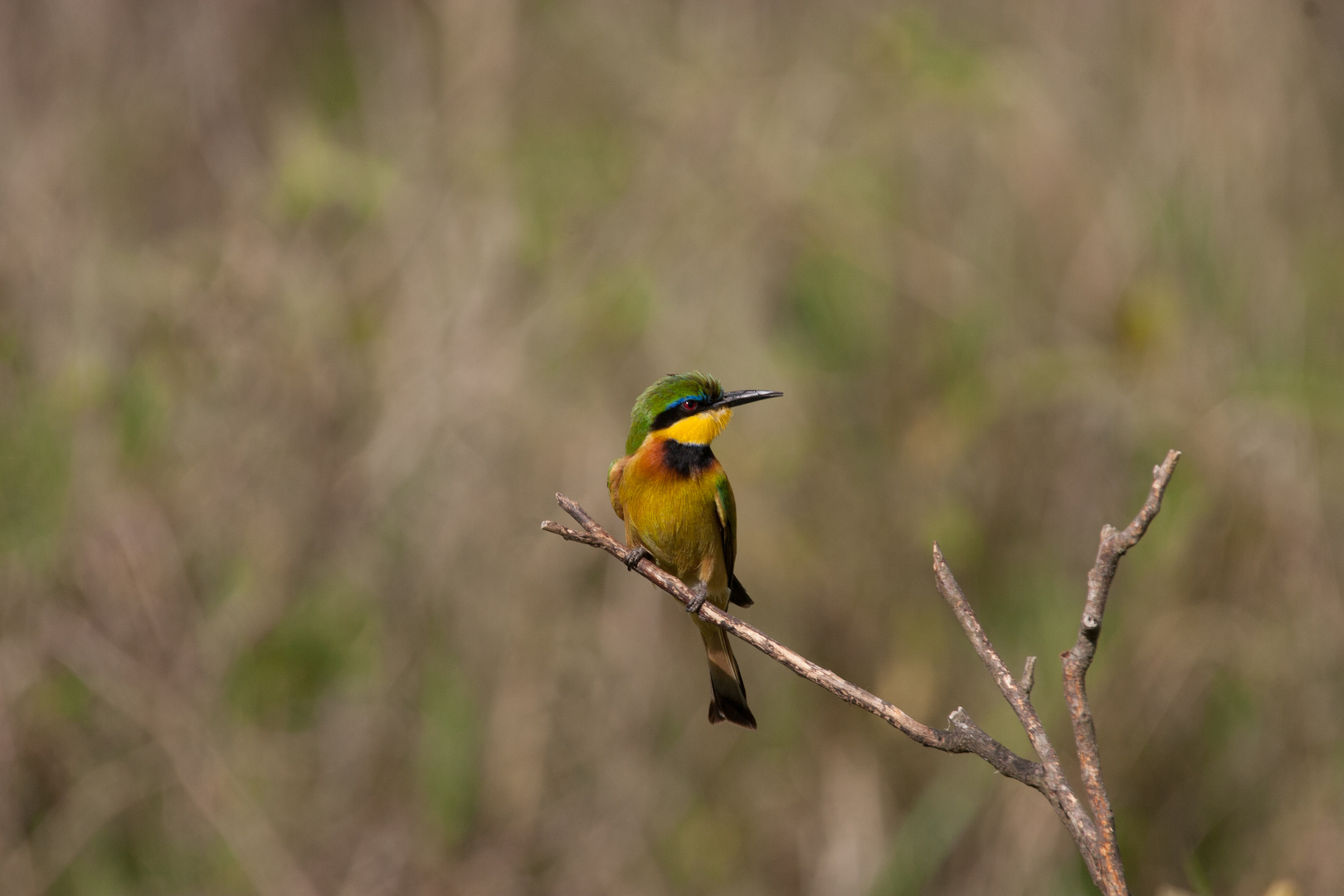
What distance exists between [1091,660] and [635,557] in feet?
4.02

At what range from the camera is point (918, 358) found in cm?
429

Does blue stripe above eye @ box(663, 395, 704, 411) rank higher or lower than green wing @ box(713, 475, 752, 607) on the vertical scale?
higher

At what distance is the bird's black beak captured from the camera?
2.63 metres

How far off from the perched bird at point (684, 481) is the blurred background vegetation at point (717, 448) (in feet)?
4.70

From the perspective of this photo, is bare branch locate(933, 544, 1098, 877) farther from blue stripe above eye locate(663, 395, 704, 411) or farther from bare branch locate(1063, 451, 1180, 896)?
blue stripe above eye locate(663, 395, 704, 411)

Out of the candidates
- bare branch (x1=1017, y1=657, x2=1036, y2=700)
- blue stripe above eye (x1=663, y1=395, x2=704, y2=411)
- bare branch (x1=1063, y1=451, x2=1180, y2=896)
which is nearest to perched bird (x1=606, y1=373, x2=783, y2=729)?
blue stripe above eye (x1=663, y1=395, x2=704, y2=411)

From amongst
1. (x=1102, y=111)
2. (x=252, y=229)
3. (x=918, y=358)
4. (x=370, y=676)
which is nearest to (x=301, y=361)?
(x=252, y=229)

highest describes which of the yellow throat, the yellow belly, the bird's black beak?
the bird's black beak

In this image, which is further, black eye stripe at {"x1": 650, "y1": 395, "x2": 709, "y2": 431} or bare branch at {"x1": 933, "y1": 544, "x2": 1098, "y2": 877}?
black eye stripe at {"x1": 650, "y1": 395, "x2": 709, "y2": 431}

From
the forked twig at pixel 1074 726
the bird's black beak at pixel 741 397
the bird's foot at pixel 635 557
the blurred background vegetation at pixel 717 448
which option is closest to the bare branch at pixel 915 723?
the forked twig at pixel 1074 726

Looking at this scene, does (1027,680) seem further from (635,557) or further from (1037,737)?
(635,557)

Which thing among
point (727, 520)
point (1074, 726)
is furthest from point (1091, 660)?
point (727, 520)

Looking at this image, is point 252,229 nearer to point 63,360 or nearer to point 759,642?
point 63,360

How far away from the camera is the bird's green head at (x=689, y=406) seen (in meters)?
2.71
